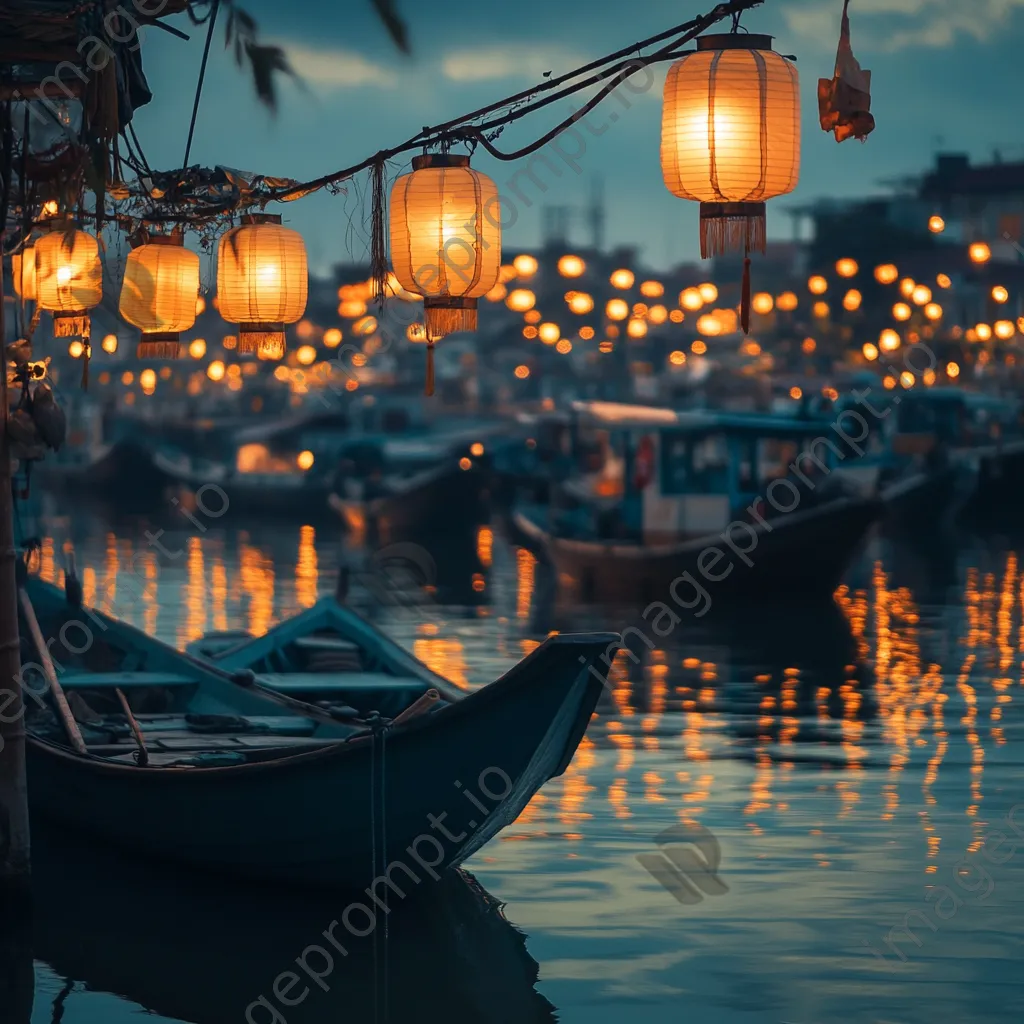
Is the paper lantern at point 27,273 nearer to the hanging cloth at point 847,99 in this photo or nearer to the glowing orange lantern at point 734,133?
the glowing orange lantern at point 734,133

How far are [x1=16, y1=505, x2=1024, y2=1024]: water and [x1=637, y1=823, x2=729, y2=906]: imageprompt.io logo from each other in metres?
0.06

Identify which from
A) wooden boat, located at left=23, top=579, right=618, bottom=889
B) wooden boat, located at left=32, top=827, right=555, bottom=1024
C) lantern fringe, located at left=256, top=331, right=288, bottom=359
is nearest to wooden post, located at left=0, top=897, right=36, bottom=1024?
wooden boat, located at left=32, top=827, right=555, bottom=1024

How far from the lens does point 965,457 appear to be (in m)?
46.4

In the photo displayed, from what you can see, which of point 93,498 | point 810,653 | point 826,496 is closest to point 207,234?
point 810,653

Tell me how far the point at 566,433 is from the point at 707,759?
118 ft

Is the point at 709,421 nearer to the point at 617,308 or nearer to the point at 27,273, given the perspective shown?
the point at 617,308

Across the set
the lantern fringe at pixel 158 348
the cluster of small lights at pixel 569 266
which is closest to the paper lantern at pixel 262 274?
the lantern fringe at pixel 158 348

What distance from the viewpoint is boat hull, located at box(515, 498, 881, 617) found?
2661 centimetres

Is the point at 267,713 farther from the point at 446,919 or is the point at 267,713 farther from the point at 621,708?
the point at 621,708

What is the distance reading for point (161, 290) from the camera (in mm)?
12164

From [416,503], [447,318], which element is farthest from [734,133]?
[416,503]

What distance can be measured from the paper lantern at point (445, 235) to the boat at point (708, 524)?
16338 millimetres

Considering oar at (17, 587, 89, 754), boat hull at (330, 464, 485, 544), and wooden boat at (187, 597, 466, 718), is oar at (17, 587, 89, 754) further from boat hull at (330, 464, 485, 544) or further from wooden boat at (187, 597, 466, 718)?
boat hull at (330, 464, 485, 544)

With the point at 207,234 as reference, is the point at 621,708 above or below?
below
